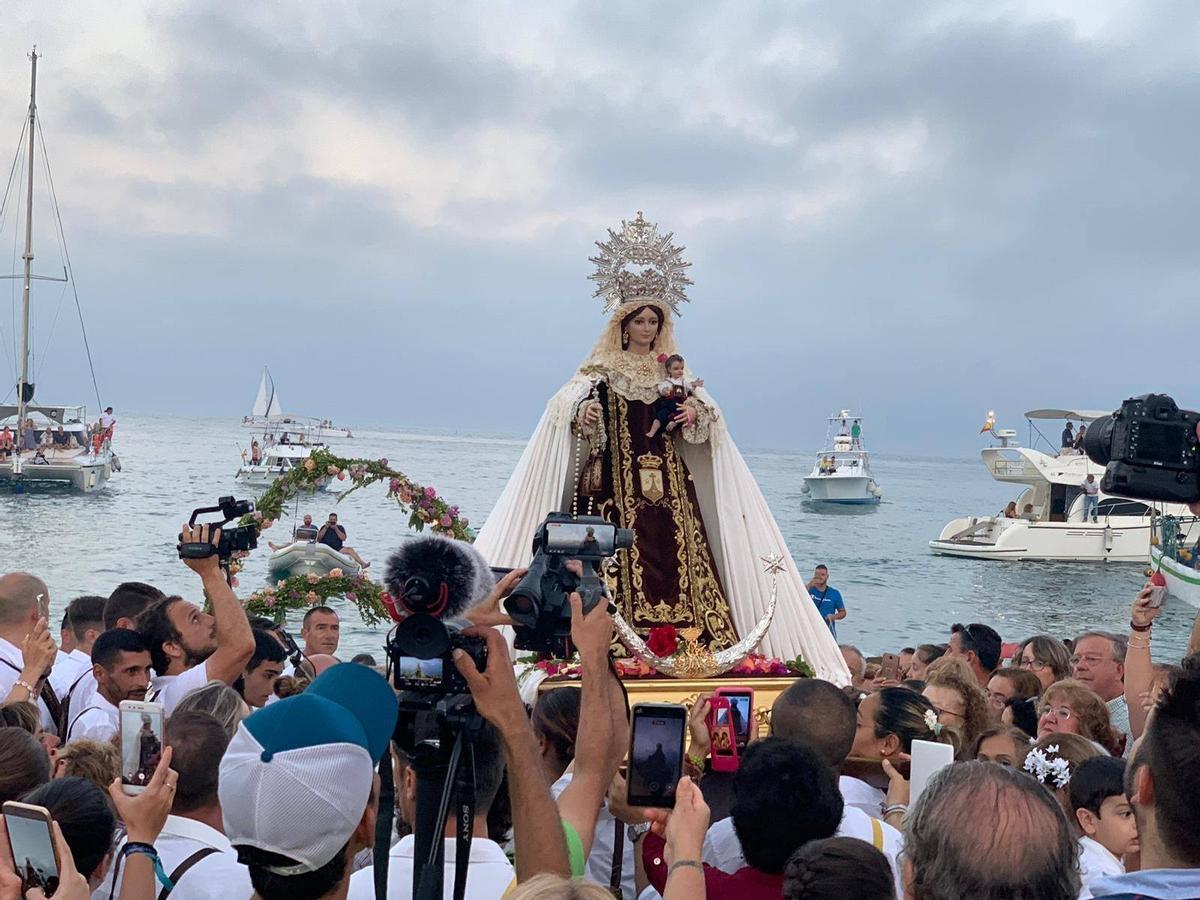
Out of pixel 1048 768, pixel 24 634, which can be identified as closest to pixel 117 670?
pixel 24 634

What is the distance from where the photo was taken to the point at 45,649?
4344 millimetres

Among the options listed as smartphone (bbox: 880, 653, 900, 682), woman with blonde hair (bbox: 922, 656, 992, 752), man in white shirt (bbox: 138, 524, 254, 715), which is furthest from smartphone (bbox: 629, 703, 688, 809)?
smartphone (bbox: 880, 653, 900, 682)

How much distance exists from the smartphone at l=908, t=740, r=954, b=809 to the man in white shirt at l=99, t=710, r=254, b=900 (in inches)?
73.7

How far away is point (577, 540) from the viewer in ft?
9.20

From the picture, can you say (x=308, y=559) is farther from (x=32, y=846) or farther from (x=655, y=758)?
(x=32, y=846)

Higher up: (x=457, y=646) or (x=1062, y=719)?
(x=457, y=646)

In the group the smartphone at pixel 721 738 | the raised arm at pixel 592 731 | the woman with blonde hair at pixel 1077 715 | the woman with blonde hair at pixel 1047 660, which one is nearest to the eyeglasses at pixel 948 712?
the woman with blonde hair at pixel 1077 715

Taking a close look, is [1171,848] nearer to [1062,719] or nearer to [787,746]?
[787,746]

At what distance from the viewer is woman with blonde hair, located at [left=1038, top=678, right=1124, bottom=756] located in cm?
479

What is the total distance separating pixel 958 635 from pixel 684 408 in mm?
2514

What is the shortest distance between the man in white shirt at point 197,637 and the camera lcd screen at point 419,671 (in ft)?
5.69

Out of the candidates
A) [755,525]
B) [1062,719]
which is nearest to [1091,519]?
[755,525]

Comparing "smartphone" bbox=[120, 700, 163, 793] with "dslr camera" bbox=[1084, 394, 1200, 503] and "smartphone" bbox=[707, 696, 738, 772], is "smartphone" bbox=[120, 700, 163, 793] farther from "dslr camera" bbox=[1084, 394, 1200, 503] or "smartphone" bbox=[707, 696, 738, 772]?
"dslr camera" bbox=[1084, 394, 1200, 503]

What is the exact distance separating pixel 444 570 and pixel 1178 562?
2966 centimetres
